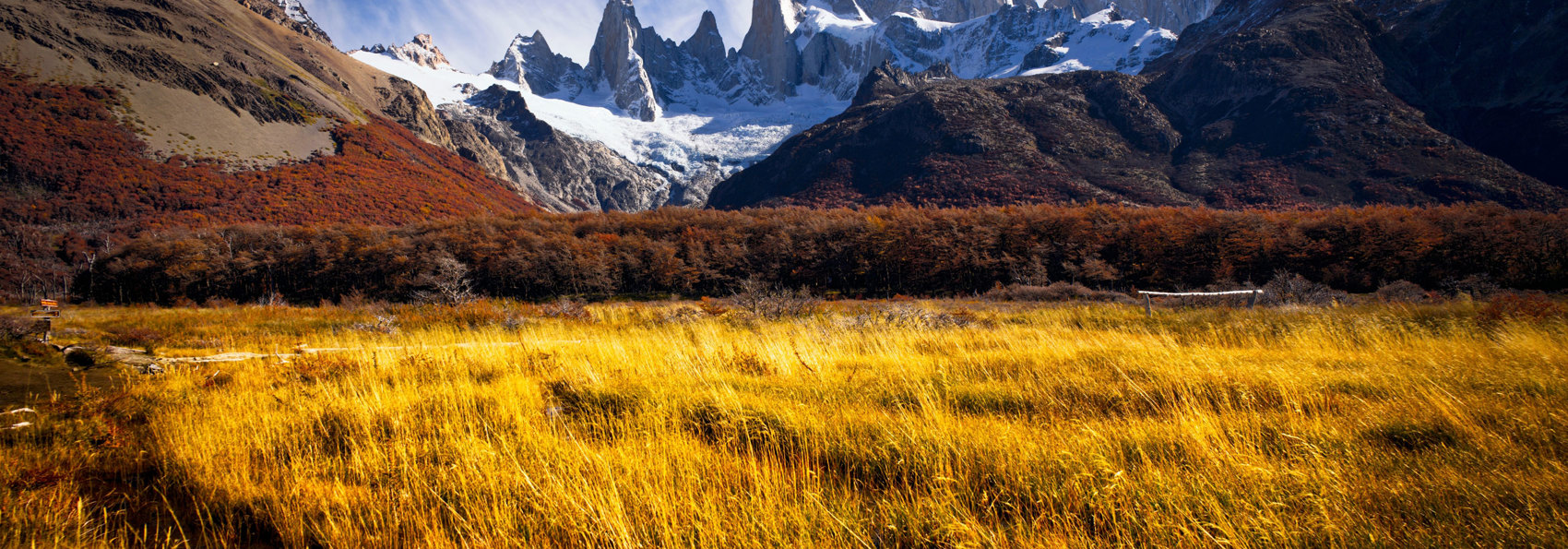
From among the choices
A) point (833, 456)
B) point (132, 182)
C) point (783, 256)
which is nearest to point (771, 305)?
point (833, 456)

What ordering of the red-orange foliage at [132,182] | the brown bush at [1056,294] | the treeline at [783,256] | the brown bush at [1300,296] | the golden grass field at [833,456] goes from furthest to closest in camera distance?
the red-orange foliage at [132,182] → the treeline at [783,256] → the brown bush at [1056,294] → the brown bush at [1300,296] → the golden grass field at [833,456]

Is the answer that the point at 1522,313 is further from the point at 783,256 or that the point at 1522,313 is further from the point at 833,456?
the point at 783,256

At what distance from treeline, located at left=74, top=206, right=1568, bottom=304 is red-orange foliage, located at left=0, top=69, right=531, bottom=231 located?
31151mm

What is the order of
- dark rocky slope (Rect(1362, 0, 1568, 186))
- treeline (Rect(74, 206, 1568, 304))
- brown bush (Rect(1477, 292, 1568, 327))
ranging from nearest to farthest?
brown bush (Rect(1477, 292, 1568, 327)) < treeline (Rect(74, 206, 1568, 304)) < dark rocky slope (Rect(1362, 0, 1568, 186))

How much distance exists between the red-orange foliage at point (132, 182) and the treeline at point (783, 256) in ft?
102

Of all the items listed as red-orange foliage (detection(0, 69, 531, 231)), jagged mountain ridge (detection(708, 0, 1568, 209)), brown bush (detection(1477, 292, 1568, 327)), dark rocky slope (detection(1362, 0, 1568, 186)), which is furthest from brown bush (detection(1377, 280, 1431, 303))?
red-orange foliage (detection(0, 69, 531, 231))

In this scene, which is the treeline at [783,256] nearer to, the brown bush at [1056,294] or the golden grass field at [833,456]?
the brown bush at [1056,294]

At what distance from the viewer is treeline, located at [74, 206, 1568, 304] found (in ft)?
130

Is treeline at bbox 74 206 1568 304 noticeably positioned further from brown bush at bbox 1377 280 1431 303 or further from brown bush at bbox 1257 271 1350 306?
brown bush at bbox 1257 271 1350 306

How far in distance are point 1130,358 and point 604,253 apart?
47.1 m

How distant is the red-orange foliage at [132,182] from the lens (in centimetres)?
6869

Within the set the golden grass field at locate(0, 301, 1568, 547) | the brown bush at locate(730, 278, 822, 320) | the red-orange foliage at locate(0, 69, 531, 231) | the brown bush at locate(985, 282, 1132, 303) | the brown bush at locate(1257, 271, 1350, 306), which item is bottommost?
the brown bush at locate(985, 282, 1132, 303)

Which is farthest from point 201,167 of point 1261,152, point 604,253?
point 1261,152

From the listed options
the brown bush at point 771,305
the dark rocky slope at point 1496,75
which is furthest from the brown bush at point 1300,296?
the dark rocky slope at point 1496,75
